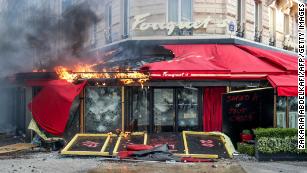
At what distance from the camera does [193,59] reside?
16.8 m

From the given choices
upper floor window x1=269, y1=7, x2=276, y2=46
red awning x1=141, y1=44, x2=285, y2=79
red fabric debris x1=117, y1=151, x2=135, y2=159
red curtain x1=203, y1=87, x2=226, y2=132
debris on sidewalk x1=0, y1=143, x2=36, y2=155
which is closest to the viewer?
red fabric debris x1=117, y1=151, x2=135, y2=159

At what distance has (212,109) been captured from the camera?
17484 mm

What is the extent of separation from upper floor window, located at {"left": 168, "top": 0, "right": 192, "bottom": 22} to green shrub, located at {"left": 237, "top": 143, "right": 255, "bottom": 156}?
21.9 feet

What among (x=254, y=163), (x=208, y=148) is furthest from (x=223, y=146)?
(x=254, y=163)

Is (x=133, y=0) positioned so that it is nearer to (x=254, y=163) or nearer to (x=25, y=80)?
(x=25, y=80)

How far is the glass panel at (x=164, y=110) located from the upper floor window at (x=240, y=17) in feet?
15.0

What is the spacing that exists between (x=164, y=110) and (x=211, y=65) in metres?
2.86

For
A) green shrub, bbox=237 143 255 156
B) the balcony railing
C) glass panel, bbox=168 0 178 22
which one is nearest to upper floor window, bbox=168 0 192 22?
glass panel, bbox=168 0 178 22

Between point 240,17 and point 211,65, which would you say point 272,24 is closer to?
point 240,17

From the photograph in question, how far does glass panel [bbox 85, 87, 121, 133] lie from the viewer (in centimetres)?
1741

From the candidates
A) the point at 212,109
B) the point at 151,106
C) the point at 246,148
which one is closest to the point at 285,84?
the point at 246,148

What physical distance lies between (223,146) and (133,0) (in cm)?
850

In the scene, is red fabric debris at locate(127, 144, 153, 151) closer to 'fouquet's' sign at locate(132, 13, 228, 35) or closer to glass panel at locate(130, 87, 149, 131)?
glass panel at locate(130, 87, 149, 131)

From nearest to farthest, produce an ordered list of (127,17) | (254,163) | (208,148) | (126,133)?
(254,163) → (208,148) → (126,133) → (127,17)
